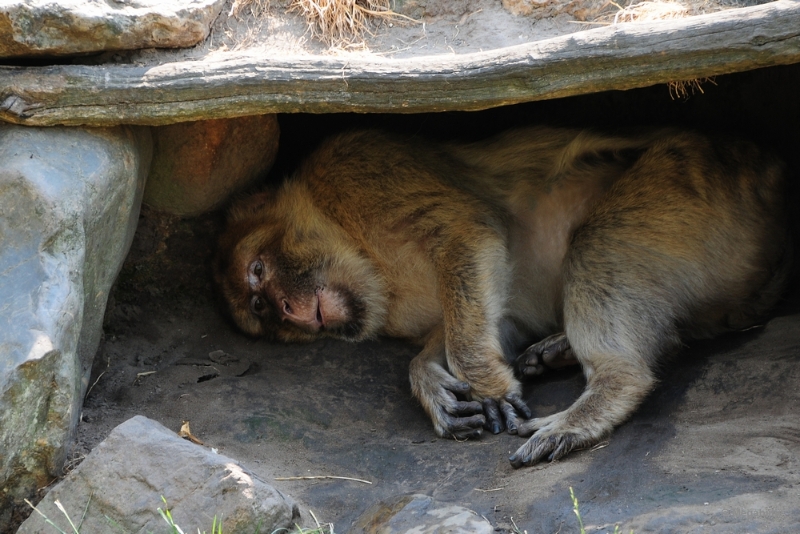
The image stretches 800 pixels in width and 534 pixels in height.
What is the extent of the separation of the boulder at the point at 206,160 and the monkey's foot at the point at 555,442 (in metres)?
2.49

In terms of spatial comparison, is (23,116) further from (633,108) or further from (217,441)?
(633,108)

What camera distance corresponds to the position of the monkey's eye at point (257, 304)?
5184 mm

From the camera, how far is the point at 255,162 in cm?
524

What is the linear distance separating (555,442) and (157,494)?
6.16ft

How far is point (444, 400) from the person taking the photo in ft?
14.4

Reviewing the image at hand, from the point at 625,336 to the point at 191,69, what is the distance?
2659 mm

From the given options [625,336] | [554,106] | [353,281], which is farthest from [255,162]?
[625,336]

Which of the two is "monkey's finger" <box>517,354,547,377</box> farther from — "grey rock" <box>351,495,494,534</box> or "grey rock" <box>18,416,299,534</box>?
"grey rock" <box>18,416,299,534</box>

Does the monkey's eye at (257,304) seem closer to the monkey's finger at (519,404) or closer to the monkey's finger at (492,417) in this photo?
the monkey's finger at (492,417)

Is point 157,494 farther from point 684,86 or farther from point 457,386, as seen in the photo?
point 684,86

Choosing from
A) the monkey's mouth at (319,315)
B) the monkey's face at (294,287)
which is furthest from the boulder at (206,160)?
the monkey's mouth at (319,315)

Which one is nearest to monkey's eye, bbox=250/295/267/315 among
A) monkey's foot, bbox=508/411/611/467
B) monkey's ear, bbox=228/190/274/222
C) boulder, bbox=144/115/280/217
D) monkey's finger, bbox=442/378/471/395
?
monkey's ear, bbox=228/190/274/222

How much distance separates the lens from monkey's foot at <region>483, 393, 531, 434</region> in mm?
4289

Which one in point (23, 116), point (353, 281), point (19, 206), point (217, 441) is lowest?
point (217, 441)
